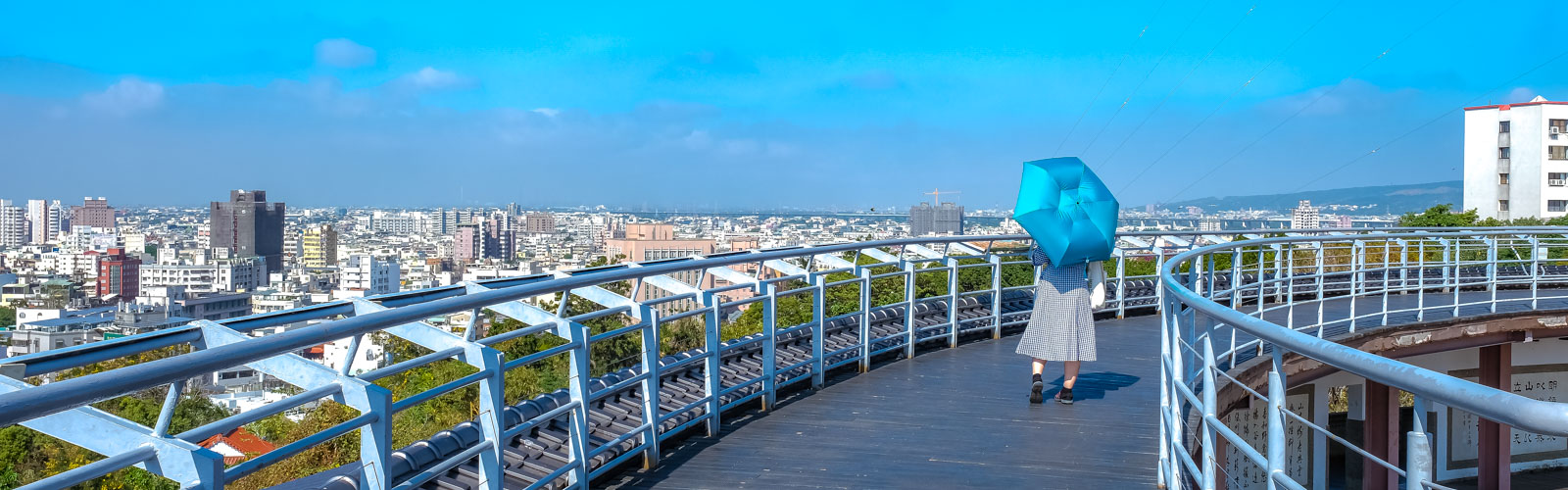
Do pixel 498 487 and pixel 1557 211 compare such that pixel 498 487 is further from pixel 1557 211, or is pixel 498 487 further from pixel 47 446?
pixel 1557 211

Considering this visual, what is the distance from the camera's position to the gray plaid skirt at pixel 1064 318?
7.57 metres

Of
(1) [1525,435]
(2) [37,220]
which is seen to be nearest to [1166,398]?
(1) [1525,435]

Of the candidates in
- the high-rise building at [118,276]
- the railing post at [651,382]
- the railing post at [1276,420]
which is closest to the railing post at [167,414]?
the railing post at [1276,420]

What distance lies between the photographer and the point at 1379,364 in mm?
2180

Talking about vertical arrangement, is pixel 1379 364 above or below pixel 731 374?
above

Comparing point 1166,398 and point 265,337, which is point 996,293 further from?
point 265,337

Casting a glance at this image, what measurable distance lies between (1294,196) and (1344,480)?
63.3 metres

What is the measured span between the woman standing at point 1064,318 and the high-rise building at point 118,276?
104475 mm

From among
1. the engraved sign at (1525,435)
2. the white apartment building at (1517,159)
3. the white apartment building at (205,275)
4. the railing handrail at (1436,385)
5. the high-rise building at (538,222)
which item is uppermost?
the white apartment building at (1517,159)

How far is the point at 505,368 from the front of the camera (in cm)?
430

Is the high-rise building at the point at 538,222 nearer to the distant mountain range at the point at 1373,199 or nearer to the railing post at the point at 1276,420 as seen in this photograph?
the distant mountain range at the point at 1373,199

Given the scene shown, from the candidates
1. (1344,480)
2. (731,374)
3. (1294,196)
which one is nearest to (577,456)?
(731,374)

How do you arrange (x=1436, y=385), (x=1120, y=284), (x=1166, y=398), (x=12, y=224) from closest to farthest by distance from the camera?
(x=1436, y=385) → (x=1166, y=398) → (x=1120, y=284) → (x=12, y=224)

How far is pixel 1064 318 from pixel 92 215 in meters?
189
